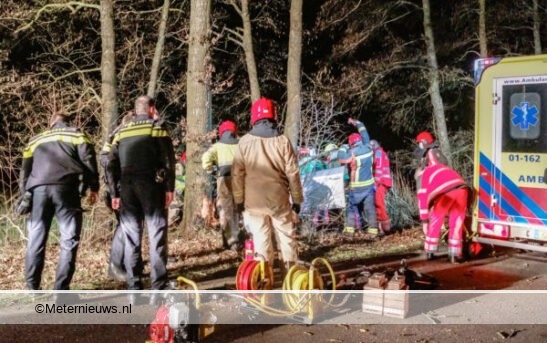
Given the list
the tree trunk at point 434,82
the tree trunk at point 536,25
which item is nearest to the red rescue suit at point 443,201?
the tree trunk at point 434,82

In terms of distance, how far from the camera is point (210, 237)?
10438mm

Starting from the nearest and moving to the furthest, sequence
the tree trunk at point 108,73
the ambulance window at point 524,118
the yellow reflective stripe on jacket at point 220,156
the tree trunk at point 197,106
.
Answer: the ambulance window at point 524,118 < the yellow reflective stripe on jacket at point 220,156 < the tree trunk at point 108,73 < the tree trunk at point 197,106

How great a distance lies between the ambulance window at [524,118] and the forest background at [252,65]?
397 centimetres

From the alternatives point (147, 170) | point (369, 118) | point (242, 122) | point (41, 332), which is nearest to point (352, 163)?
point (147, 170)

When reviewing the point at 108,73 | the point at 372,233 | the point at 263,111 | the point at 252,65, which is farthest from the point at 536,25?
the point at 263,111

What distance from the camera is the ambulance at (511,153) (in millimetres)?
8102

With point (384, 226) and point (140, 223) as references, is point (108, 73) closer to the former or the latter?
point (140, 223)

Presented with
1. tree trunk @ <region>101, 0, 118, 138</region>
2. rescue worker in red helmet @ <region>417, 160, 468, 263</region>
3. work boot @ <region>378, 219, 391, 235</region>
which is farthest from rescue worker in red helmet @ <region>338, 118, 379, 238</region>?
tree trunk @ <region>101, 0, 118, 138</region>

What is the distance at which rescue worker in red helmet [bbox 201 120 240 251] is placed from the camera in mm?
9289

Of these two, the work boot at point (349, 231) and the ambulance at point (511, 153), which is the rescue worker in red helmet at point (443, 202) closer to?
the ambulance at point (511, 153)

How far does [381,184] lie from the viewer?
1212cm

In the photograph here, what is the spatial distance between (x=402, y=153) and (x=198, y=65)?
493 inches

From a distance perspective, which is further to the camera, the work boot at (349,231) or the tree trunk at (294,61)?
the tree trunk at (294,61)

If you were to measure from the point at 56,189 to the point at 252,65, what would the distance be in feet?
32.2
